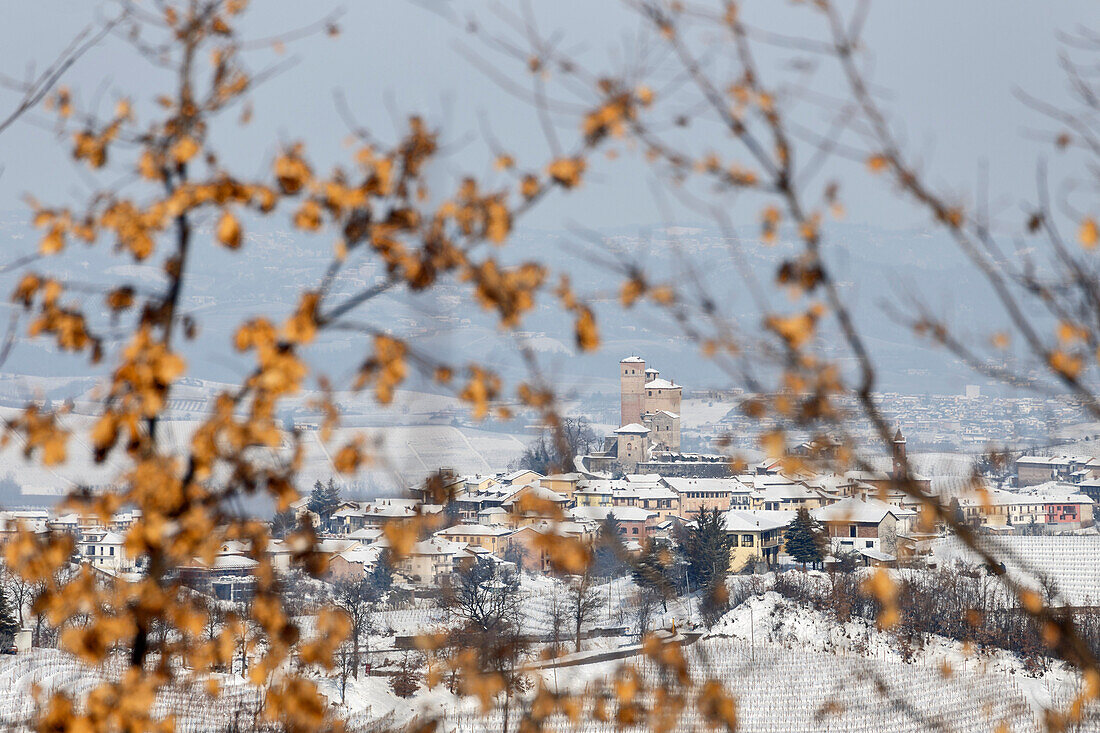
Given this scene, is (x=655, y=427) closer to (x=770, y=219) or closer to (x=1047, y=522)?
(x=1047, y=522)

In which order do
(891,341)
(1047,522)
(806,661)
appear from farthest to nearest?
1. (891,341)
2. (1047,522)
3. (806,661)

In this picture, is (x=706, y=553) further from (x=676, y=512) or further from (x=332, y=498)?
(x=332, y=498)

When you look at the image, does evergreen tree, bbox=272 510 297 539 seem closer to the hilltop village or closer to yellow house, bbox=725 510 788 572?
the hilltop village

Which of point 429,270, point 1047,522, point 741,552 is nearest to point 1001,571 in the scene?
point 429,270

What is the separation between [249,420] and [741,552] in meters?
32.9

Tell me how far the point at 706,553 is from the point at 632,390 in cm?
4133

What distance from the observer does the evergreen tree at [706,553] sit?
26464 millimetres

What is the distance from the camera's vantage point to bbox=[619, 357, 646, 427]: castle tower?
6700 cm

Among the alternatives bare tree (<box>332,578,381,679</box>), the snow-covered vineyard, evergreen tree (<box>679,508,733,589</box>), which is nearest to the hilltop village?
bare tree (<box>332,578,381,679</box>)

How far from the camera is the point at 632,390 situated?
67812 millimetres

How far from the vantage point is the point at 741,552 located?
1305 inches

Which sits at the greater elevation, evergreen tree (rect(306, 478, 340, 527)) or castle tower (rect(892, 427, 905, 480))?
castle tower (rect(892, 427, 905, 480))

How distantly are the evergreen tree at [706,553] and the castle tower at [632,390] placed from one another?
37285 millimetres

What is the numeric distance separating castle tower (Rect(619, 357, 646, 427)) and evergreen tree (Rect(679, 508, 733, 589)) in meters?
37.3
